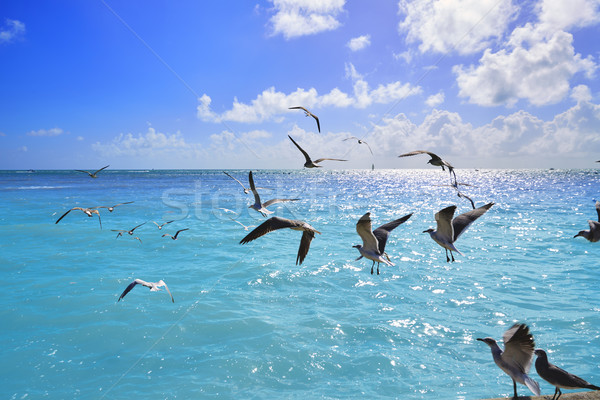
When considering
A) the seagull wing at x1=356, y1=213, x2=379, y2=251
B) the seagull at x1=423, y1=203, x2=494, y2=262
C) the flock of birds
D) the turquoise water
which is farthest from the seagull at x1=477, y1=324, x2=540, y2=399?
the turquoise water

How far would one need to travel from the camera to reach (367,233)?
21.2ft

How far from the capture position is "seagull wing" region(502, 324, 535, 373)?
415cm

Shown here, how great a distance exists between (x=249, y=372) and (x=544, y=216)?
1197 inches

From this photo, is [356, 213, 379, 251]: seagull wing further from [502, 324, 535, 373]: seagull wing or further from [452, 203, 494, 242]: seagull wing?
[502, 324, 535, 373]: seagull wing

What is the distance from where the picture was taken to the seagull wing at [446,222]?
622cm

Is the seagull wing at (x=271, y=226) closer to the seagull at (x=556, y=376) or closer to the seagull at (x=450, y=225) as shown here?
the seagull at (x=450, y=225)

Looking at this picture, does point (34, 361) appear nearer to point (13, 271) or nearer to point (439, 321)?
point (13, 271)

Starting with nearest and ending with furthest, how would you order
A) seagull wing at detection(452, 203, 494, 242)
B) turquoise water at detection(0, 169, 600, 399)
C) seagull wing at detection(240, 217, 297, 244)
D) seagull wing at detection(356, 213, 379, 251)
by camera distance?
seagull wing at detection(240, 217, 297, 244) → seagull wing at detection(356, 213, 379, 251) → seagull wing at detection(452, 203, 494, 242) → turquoise water at detection(0, 169, 600, 399)

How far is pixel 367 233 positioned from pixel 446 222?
1432mm

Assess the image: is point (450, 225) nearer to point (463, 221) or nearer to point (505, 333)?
point (463, 221)

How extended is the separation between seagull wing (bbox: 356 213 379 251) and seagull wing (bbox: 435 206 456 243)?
120cm

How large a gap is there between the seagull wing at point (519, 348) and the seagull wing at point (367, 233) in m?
2.63

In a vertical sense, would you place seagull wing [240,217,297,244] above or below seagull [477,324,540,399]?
above

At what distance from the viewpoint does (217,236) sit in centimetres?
2131
